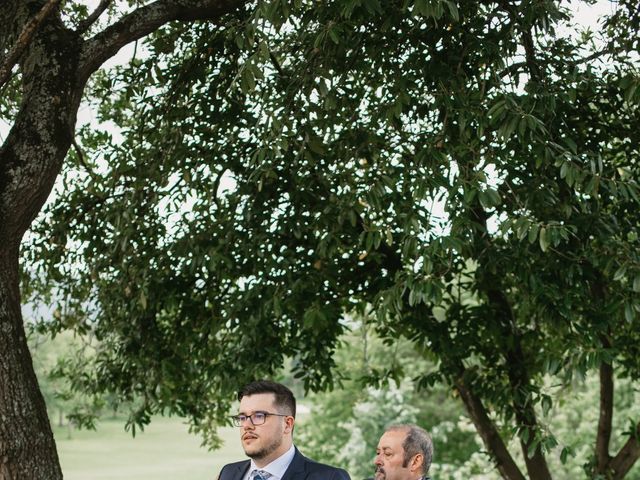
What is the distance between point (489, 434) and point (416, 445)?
608 centimetres

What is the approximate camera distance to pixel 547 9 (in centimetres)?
647

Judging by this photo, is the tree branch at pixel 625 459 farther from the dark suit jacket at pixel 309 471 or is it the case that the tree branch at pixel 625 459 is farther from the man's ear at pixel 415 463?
the dark suit jacket at pixel 309 471

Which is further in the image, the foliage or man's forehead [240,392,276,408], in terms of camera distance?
the foliage

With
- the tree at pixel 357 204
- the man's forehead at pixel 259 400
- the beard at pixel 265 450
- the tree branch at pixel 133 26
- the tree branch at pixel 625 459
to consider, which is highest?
the tree branch at pixel 133 26

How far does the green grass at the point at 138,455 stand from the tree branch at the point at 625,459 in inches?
1864

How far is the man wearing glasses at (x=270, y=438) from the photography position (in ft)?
13.2

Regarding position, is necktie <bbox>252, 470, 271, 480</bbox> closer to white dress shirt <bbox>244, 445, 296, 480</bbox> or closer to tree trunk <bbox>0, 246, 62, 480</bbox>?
white dress shirt <bbox>244, 445, 296, 480</bbox>

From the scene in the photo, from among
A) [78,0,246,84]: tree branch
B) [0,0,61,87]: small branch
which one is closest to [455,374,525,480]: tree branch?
[78,0,246,84]: tree branch

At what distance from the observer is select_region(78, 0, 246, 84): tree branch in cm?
695

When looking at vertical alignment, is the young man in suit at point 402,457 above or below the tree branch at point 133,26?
below

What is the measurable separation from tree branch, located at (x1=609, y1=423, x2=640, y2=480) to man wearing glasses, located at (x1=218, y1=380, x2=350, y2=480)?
6.66m

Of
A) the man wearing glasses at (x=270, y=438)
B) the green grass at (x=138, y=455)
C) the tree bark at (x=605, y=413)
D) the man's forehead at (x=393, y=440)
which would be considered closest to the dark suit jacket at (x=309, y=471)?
the man wearing glasses at (x=270, y=438)

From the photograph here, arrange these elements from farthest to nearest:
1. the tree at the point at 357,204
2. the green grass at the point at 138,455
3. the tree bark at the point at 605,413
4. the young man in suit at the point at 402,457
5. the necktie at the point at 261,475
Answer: the green grass at the point at 138,455 → the tree bark at the point at 605,413 → the tree at the point at 357,204 → the young man in suit at the point at 402,457 → the necktie at the point at 261,475

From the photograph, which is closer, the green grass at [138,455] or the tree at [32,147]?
the tree at [32,147]
